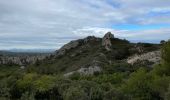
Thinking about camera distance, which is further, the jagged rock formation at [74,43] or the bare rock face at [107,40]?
the jagged rock formation at [74,43]

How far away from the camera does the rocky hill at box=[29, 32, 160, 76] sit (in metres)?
102

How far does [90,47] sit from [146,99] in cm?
9479

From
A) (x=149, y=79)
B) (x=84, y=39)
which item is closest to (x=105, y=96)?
(x=149, y=79)

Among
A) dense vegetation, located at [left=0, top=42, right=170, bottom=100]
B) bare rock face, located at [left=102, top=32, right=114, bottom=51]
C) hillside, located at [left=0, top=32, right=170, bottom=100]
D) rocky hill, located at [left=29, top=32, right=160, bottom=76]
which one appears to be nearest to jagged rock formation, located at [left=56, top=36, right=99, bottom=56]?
rocky hill, located at [left=29, top=32, right=160, bottom=76]

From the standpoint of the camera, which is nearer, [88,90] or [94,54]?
[88,90]

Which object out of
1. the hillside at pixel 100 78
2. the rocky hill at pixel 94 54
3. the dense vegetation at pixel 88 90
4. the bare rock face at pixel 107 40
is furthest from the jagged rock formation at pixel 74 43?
the dense vegetation at pixel 88 90

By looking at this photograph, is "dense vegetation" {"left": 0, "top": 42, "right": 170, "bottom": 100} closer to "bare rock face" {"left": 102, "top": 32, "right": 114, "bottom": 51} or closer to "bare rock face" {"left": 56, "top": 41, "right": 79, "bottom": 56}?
"bare rock face" {"left": 102, "top": 32, "right": 114, "bottom": 51}

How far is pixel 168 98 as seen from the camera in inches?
1146

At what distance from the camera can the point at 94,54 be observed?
115 meters

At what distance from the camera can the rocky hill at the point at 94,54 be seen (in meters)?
102

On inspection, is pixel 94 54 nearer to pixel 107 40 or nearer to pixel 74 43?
pixel 107 40

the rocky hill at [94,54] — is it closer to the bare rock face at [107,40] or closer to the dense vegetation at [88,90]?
the bare rock face at [107,40]

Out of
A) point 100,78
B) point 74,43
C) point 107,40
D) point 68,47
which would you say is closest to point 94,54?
point 107,40

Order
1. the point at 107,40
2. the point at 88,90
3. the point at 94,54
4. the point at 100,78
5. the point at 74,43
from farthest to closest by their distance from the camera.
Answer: the point at 74,43
the point at 107,40
the point at 94,54
the point at 100,78
the point at 88,90
